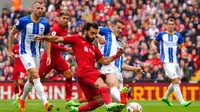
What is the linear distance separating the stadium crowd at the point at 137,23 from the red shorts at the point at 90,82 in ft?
42.5

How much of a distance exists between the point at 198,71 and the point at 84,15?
7.18 meters

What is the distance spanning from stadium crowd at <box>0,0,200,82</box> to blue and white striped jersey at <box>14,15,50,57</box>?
10.6 metres

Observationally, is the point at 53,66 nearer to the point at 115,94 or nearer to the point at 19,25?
the point at 19,25

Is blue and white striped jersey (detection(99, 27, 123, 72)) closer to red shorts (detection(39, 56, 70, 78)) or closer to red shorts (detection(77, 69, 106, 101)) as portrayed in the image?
red shorts (detection(39, 56, 70, 78))

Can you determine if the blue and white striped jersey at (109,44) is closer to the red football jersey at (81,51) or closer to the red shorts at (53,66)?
the red shorts at (53,66)

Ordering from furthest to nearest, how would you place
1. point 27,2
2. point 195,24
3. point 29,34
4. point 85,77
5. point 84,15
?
point 27,2
point 84,15
point 195,24
point 29,34
point 85,77

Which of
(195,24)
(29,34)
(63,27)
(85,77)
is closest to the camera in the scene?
(85,77)

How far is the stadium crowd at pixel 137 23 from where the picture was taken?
2745cm

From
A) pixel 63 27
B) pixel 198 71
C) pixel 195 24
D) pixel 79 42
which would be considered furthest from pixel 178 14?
pixel 79 42

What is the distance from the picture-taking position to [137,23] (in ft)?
103

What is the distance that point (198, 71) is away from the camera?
27562 millimetres

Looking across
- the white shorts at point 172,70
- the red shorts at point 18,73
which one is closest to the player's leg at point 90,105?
the white shorts at point 172,70

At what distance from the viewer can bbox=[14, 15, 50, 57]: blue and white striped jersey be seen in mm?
15805

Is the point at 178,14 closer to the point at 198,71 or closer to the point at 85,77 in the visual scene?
the point at 198,71
